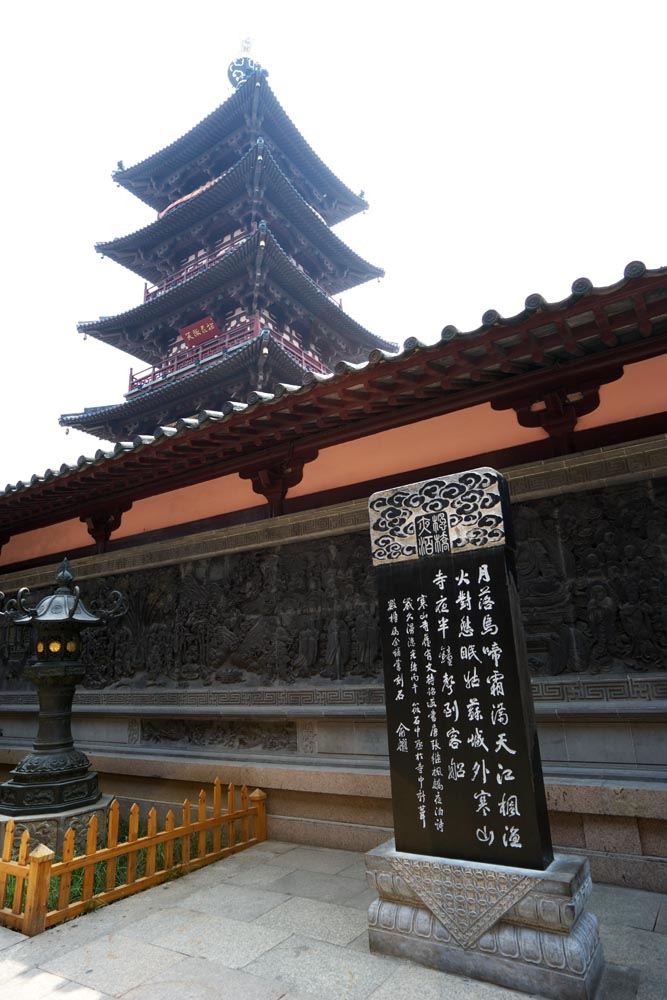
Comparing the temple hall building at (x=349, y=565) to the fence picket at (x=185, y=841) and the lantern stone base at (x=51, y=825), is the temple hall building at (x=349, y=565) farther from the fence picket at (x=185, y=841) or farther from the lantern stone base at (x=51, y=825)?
the lantern stone base at (x=51, y=825)

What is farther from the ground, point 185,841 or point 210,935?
point 185,841

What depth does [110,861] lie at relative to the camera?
3.96m

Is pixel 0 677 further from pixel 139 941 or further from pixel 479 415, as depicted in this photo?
pixel 479 415

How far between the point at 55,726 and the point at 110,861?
65.9 inches

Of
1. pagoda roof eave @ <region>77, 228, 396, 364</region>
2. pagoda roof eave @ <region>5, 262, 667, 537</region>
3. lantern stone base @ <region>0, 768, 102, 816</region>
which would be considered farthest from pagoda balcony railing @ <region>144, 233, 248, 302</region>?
lantern stone base @ <region>0, 768, 102, 816</region>

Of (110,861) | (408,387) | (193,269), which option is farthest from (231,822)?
(193,269)

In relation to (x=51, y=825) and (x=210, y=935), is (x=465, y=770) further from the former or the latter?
(x=51, y=825)

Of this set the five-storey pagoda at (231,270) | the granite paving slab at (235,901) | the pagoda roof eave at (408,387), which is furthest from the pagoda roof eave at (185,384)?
the granite paving slab at (235,901)

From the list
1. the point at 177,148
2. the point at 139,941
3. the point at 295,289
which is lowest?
the point at 139,941

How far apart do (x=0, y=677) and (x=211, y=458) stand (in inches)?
196

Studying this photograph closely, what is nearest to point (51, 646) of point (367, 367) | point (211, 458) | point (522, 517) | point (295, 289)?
point (211, 458)

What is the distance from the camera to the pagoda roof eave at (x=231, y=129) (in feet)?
44.9

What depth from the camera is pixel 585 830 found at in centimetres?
395

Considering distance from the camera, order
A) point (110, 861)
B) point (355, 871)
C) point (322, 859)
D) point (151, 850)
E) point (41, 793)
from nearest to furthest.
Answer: point (110, 861) → point (151, 850) → point (355, 871) → point (322, 859) → point (41, 793)
